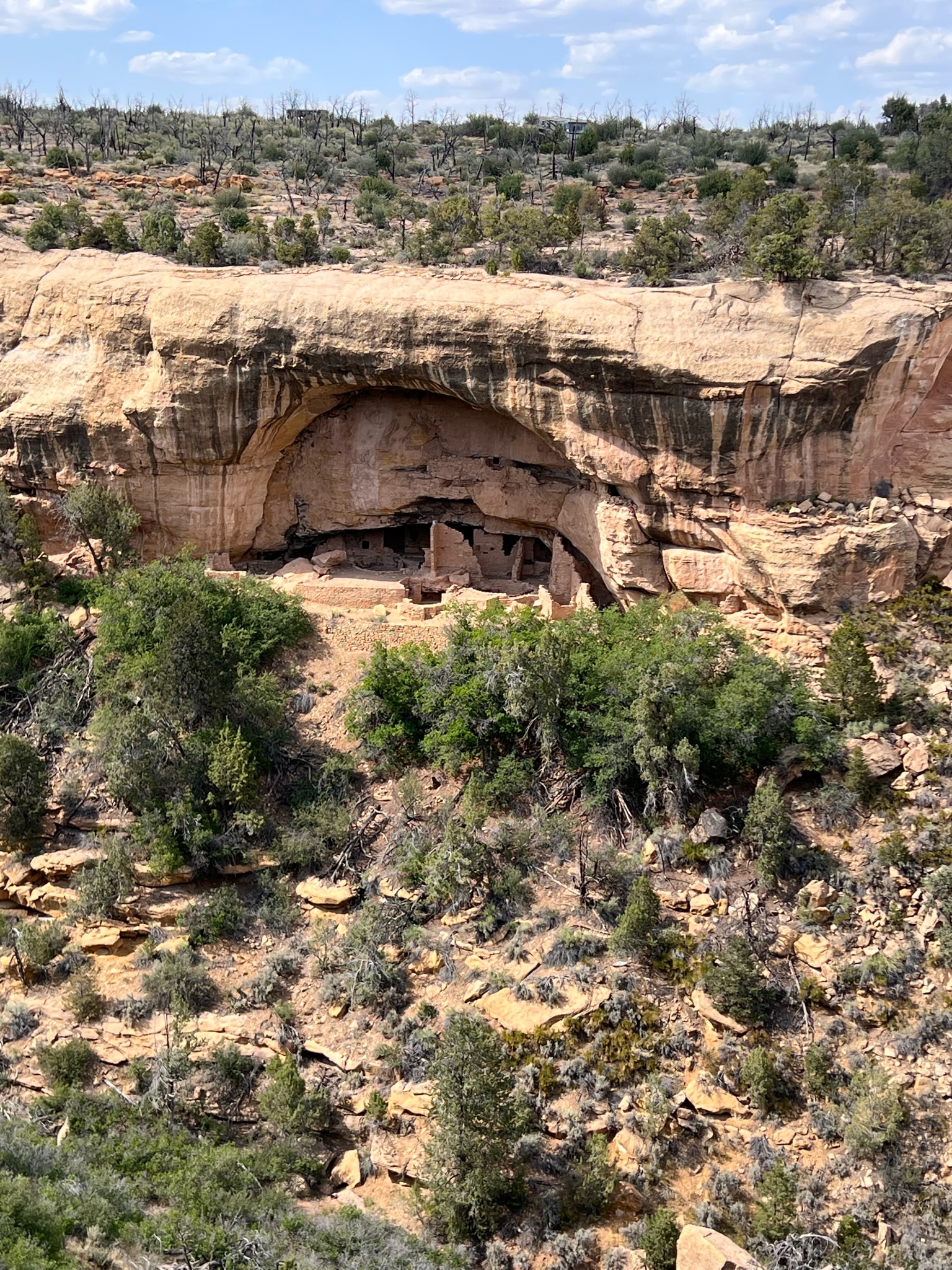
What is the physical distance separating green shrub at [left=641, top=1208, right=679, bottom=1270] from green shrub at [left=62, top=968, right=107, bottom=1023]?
7.53 m

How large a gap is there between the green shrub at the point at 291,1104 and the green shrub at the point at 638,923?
4.20 m

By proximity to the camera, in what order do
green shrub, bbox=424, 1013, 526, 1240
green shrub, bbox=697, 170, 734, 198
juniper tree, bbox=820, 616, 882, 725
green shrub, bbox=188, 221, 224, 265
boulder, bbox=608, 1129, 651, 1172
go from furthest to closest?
green shrub, bbox=697, 170, 734, 198
green shrub, bbox=188, 221, 224, 265
juniper tree, bbox=820, 616, 882, 725
boulder, bbox=608, 1129, 651, 1172
green shrub, bbox=424, 1013, 526, 1240

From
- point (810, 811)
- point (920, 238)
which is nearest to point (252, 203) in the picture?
point (920, 238)

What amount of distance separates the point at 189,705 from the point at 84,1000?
198 inches

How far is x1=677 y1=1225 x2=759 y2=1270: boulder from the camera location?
11.2 m

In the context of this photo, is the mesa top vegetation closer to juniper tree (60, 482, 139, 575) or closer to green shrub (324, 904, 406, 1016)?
juniper tree (60, 482, 139, 575)

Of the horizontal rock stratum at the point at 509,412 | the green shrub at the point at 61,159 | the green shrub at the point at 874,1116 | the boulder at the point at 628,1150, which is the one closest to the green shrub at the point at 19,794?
the horizontal rock stratum at the point at 509,412

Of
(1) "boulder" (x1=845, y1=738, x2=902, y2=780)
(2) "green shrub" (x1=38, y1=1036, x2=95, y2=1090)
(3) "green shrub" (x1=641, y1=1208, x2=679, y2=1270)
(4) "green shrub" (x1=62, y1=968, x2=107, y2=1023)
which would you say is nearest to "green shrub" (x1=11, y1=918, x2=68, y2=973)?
(4) "green shrub" (x1=62, y1=968, x2=107, y2=1023)

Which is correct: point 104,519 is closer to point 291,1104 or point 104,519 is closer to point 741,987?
point 291,1104

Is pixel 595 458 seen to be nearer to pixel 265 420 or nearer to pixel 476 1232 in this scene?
pixel 265 420

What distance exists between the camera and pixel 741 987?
13.5m

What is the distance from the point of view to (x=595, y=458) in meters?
19.2

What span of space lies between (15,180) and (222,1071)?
76.0 feet

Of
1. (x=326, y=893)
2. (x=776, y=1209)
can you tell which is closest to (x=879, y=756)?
(x=776, y=1209)
